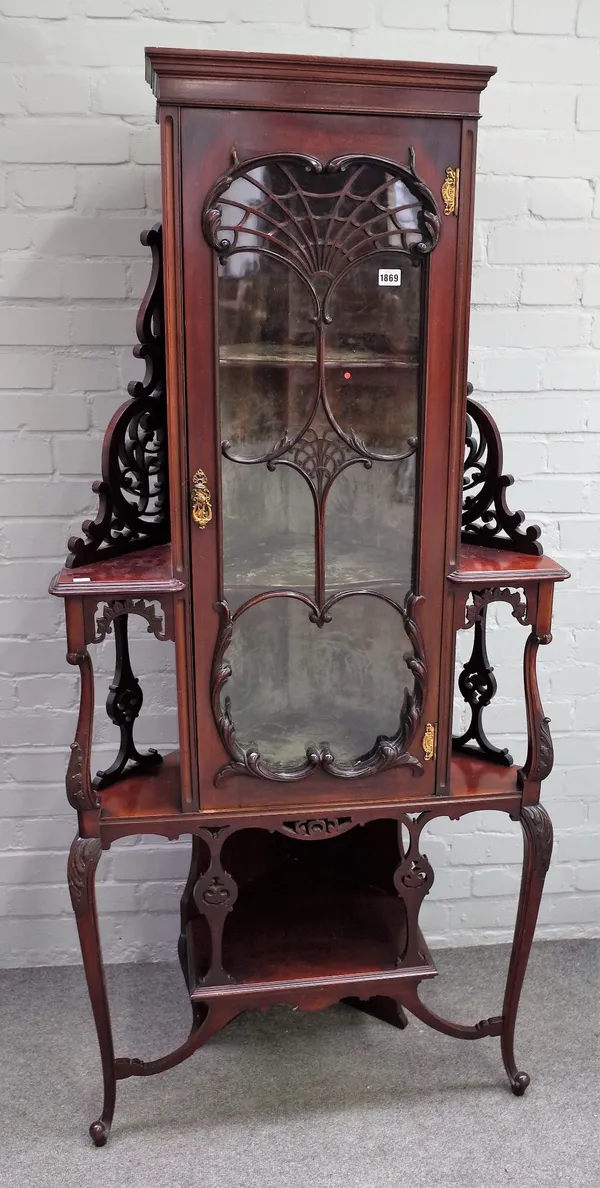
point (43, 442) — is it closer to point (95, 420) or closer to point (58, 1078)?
point (95, 420)

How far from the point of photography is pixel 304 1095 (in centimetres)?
161

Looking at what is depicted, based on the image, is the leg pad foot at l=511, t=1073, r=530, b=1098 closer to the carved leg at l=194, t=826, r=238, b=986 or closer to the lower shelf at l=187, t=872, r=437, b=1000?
the lower shelf at l=187, t=872, r=437, b=1000

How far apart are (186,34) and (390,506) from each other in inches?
34.6

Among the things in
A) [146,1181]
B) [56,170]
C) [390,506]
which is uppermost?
[56,170]

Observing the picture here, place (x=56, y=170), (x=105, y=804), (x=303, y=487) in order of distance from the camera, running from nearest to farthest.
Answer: (x=303, y=487) < (x=105, y=804) < (x=56, y=170)

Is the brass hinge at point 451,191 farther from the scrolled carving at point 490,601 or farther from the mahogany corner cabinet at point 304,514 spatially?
the scrolled carving at point 490,601

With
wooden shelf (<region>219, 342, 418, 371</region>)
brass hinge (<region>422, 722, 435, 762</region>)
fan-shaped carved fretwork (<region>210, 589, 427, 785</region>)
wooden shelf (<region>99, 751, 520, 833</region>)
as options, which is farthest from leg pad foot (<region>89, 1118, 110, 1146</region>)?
wooden shelf (<region>219, 342, 418, 371</region>)

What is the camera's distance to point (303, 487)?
1299mm

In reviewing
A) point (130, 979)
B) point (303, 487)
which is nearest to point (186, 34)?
point (303, 487)

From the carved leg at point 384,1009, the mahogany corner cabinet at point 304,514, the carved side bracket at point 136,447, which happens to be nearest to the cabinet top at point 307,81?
the mahogany corner cabinet at point 304,514

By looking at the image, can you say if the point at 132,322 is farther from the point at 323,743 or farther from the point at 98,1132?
the point at 98,1132

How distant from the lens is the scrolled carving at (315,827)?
4.66ft

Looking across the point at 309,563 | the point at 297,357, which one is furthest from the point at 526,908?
the point at 297,357

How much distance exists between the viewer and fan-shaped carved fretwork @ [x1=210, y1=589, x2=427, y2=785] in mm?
1331
